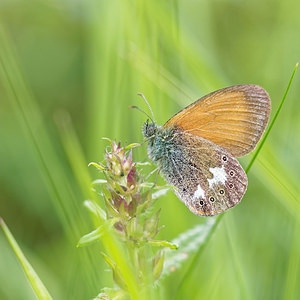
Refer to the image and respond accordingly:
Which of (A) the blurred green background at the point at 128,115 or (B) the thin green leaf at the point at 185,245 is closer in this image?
(B) the thin green leaf at the point at 185,245

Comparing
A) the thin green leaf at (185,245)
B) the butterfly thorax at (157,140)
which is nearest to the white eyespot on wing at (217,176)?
the butterfly thorax at (157,140)

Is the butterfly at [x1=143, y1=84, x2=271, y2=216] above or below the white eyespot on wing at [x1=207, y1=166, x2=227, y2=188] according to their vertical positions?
above

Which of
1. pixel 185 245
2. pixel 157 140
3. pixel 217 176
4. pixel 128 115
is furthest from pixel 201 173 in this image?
pixel 128 115

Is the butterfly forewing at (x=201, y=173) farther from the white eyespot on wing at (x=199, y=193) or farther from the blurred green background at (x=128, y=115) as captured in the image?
the blurred green background at (x=128, y=115)

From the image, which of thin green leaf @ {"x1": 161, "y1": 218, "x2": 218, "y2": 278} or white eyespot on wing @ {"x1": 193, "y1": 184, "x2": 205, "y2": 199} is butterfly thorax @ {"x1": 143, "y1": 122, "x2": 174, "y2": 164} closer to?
white eyespot on wing @ {"x1": 193, "y1": 184, "x2": 205, "y2": 199}

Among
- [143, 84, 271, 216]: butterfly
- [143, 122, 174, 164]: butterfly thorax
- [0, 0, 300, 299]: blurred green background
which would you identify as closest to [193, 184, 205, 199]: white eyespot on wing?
[143, 84, 271, 216]: butterfly

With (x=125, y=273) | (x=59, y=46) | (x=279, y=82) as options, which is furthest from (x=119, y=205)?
(x=59, y=46)
